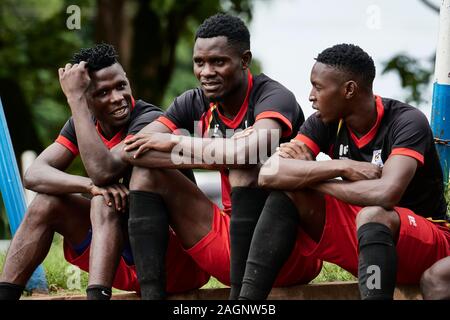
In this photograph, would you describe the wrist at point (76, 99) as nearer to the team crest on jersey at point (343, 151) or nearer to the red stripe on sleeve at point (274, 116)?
the red stripe on sleeve at point (274, 116)

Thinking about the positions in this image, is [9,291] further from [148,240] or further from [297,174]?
[297,174]

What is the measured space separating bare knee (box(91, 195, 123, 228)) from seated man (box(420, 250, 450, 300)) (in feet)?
5.35

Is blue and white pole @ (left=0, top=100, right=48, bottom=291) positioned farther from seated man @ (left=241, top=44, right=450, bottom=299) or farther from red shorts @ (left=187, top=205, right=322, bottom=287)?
seated man @ (left=241, top=44, right=450, bottom=299)

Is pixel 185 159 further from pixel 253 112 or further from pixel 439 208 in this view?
pixel 439 208

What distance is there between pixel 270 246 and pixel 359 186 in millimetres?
510

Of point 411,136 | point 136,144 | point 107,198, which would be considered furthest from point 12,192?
point 411,136

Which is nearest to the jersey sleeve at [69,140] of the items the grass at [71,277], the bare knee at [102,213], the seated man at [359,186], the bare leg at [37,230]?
the bare leg at [37,230]

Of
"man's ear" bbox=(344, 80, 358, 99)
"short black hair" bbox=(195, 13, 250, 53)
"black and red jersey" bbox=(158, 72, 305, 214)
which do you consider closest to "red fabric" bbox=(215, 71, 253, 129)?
"black and red jersey" bbox=(158, 72, 305, 214)

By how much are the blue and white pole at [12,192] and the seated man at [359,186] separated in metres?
2.05

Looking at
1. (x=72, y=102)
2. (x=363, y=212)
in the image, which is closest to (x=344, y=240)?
(x=363, y=212)

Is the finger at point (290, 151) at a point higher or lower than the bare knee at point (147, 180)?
higher

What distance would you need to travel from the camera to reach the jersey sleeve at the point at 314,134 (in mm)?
4961

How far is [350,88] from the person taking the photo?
4.84 metres

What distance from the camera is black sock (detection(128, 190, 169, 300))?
4.80 meters
